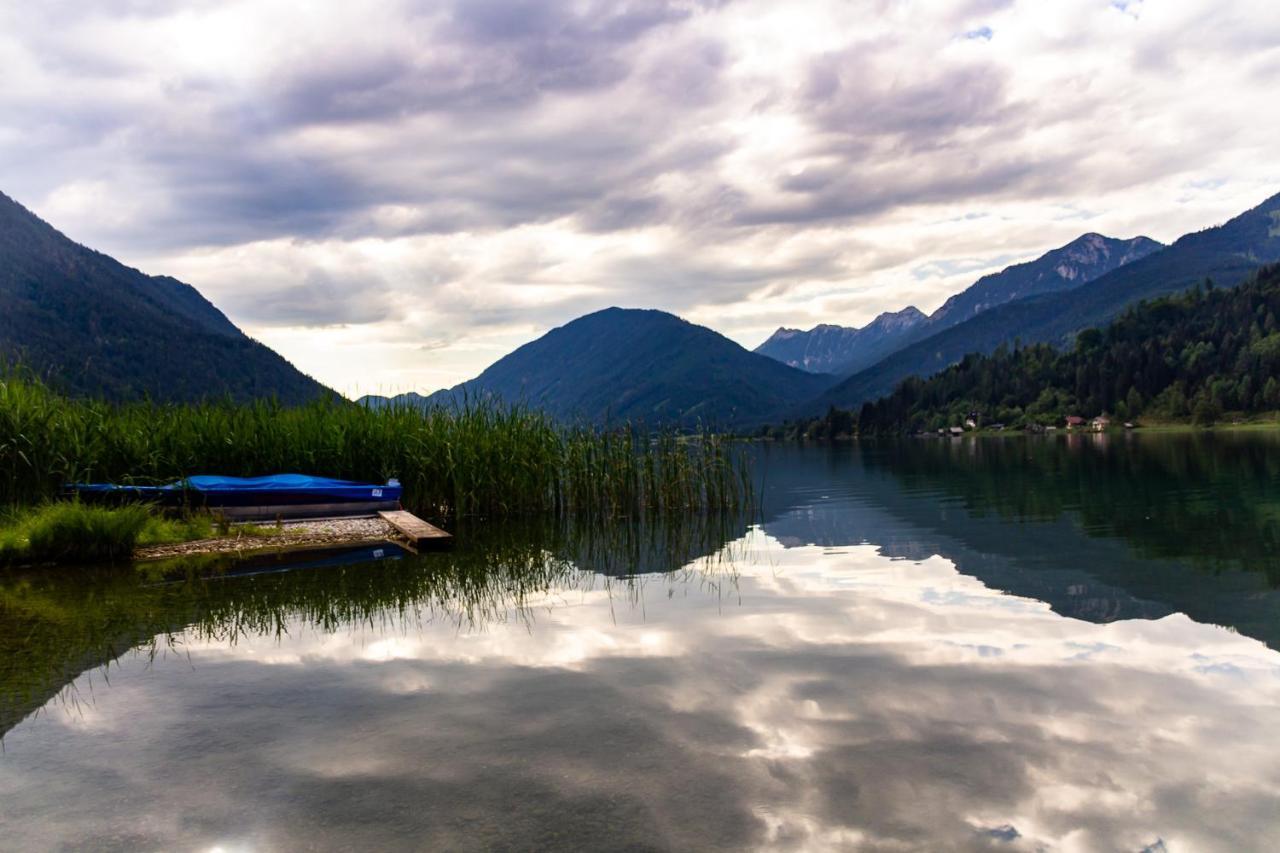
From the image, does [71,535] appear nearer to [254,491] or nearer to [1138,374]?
[254,491]

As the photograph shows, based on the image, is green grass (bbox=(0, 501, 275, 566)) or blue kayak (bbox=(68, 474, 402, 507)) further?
blue kayak (bbox=(68, 474, 402, 507))

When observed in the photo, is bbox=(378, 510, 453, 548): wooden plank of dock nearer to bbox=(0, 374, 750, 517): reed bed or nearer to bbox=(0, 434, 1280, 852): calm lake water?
bbox=(0, 434, 1280, 852): calm lake water

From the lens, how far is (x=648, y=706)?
773 cm

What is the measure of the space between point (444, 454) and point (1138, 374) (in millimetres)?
Answer: 156314

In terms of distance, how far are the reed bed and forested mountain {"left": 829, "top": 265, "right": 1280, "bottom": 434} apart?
13245cm

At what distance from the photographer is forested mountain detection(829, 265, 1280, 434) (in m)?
137

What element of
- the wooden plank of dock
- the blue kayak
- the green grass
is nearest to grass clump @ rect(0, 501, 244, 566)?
the green grass

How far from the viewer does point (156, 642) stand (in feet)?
33.8

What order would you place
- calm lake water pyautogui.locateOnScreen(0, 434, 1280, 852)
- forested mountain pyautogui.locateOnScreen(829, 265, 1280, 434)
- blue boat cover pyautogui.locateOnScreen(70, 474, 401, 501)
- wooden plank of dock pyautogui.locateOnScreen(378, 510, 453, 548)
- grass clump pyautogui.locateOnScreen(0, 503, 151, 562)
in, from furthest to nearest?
forested mountain pyautogui.locateOnScreen(829, 265, 1280, 434) < blue boat cover pyautogui.locateOnScreen(70, 474, 401, 501) < wooden plank of dock pyautogui.locateOnScreen(378, 510, 453, 548) < grass clump pyautogui.locateOnScreen(0, 503, 151, 562) < calm lake water pyautogui.locateOnScreen(0, 434, 1280, 852)

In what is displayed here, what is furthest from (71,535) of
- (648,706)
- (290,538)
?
(648,706)

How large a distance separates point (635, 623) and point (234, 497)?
1312cm

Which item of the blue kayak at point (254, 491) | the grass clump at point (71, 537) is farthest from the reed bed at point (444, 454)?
the grass clump at point (71, 537)

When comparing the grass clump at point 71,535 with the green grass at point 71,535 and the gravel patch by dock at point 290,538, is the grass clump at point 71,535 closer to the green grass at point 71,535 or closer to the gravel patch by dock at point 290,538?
the green grass at point 71,535

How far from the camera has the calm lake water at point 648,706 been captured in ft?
17.9
